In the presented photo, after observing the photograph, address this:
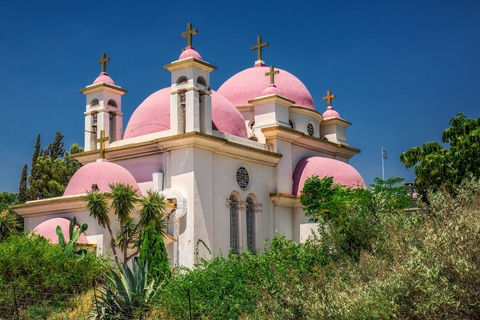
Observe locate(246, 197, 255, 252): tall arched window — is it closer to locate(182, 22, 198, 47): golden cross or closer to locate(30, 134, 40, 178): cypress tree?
locate(182, 22, 198, 47): golden cross

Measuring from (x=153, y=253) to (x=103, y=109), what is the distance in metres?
9.61

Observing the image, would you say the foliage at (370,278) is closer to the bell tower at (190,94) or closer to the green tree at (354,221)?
the green tree at (354,221)

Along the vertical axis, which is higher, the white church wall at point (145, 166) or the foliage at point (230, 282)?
the white church wall at point (145, 166)

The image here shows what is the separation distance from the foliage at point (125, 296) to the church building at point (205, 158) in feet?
13.7

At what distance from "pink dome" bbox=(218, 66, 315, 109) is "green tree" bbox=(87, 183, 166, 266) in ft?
34.1

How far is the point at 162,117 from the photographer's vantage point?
86.9ft

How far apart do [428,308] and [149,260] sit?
428 inches

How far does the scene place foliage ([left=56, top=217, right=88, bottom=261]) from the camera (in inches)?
795

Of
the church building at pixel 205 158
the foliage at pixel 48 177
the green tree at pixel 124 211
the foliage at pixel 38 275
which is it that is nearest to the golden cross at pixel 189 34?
the church building at pixel 205 158

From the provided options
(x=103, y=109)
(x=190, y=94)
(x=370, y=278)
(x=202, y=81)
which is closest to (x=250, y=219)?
(x=190, y=94)

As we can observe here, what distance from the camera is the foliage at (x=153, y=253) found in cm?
2002

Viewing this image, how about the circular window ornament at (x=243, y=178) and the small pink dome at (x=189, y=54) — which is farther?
the circular window ornament at (x=243, y=178)

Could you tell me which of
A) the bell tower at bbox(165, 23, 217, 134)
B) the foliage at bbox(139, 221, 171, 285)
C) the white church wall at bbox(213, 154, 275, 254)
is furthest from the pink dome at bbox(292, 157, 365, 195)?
the foliage at bbox(139, 221, 171, 285)

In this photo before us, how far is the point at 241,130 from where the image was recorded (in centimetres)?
2759
